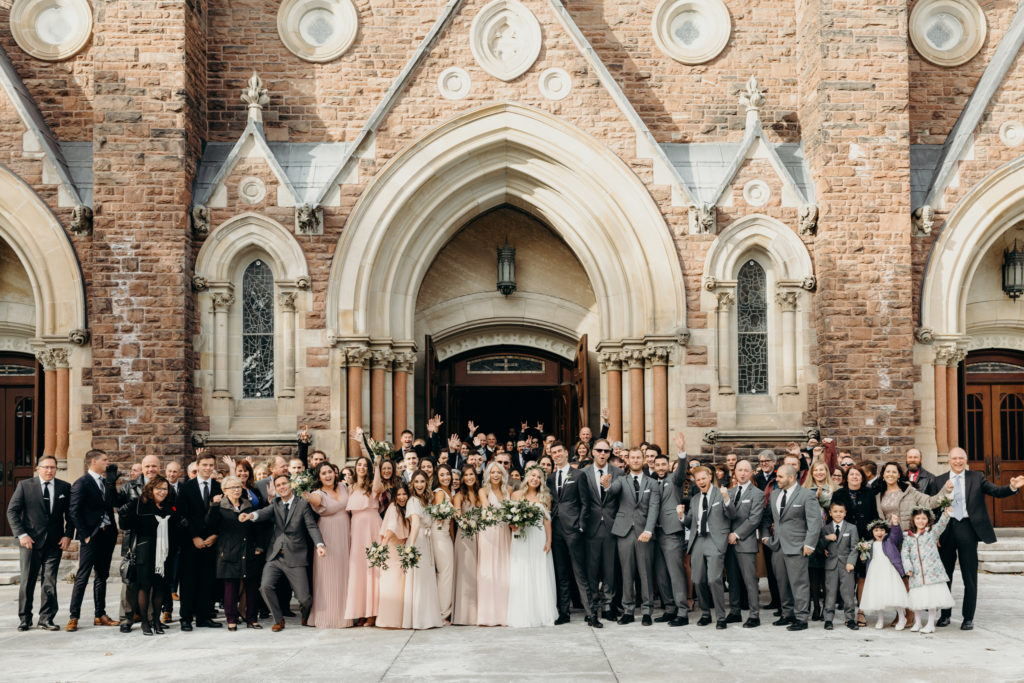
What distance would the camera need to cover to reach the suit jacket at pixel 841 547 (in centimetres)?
1019

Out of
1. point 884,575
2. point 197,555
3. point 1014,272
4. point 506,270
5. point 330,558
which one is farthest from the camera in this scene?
point 506,270

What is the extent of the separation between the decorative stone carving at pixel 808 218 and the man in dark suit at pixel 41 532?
9540mm

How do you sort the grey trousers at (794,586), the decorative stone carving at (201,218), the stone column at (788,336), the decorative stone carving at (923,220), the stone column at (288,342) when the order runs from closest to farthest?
1. the grey trousers at (794,586)
2. the decorative stone carving at (201,218)
3. the stone column at (288,342)
4. the decorative stone carving at (923,220)
5. the stone column at (788,336)

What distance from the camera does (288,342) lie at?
48.6 ft

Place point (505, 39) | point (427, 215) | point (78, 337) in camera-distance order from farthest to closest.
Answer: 1. point (427, 215)
2. point (505, 39)
3. point (78, 337)

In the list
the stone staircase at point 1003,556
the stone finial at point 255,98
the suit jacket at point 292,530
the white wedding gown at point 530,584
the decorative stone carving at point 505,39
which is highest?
the decorative stone carving at point 505,39

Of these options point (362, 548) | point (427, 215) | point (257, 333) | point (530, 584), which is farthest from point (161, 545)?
point (427, 215)

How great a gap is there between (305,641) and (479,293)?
324 inches

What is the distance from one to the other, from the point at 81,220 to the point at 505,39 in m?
5.94

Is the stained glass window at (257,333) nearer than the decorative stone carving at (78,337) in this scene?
No

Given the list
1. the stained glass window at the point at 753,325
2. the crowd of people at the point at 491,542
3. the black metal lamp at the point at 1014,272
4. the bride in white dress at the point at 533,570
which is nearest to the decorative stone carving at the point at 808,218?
the stained glass window at the point at 753,325

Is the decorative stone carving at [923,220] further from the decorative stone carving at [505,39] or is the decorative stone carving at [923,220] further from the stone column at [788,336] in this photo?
the decorative stone carving at [505,39]

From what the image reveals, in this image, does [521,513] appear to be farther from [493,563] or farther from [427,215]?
[427,215]

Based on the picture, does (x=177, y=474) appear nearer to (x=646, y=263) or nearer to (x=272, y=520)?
(x=272, y=520)
